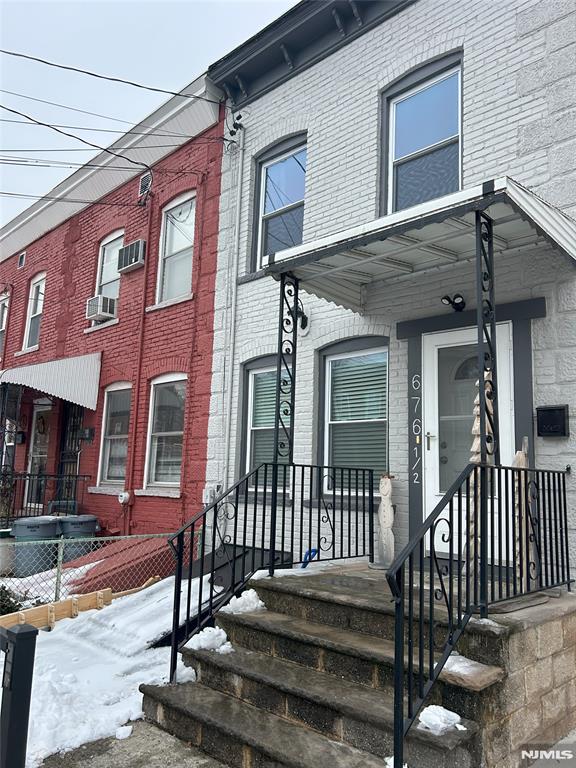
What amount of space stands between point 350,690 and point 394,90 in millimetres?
5830

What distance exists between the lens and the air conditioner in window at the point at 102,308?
10070mm

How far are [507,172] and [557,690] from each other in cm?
406

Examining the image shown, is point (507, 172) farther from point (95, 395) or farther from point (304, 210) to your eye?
point (95, 395)

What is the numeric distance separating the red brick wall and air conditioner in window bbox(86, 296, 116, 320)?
23cm

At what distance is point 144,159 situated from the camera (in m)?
9.79

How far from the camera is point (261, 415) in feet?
24.4

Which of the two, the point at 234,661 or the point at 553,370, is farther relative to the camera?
the point at 553,370

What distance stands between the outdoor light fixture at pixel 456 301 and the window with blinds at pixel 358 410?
0.94 m

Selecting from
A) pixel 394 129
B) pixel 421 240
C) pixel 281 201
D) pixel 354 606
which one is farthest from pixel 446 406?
pixel 281 201

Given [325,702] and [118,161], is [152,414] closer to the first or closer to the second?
[118,161]

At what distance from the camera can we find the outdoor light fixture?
5305mm

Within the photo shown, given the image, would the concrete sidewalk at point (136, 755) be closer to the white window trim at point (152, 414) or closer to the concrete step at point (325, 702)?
the concrete step at point (325, 702)

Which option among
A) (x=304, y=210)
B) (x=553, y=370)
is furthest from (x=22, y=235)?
(x=553, y=370)

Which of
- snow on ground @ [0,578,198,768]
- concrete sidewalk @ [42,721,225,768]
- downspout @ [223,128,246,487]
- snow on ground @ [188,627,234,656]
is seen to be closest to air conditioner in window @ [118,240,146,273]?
downspout @ [223,128,246,487]
